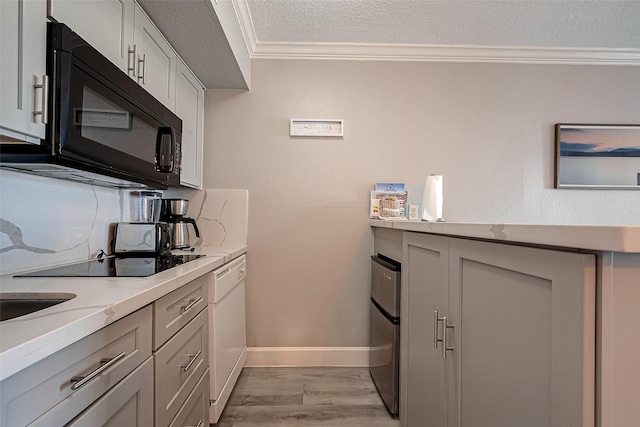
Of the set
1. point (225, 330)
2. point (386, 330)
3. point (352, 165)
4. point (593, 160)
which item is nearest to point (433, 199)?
point (352, 165)

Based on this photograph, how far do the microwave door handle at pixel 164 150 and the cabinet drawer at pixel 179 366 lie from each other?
0.74 m

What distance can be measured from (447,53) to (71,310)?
2.70 m

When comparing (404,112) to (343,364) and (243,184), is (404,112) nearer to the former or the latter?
(243,184)

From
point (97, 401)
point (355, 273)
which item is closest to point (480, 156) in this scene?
point (355, 273)

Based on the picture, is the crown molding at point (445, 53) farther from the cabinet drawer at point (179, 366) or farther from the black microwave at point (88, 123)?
the cabinet drawer at point (179, 366)

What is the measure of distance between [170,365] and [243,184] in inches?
60.8

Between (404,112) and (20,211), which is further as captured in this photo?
(404,112)

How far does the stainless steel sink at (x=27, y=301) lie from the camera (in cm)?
83

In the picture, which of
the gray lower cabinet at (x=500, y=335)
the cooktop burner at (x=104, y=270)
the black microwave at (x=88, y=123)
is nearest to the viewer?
the gray lower cabinet at (x=500, y=335)

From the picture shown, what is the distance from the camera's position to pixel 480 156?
8.21ft

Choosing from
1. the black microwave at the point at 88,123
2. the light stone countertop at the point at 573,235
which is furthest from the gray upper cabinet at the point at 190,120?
the light stone countertop at the point at 573,235

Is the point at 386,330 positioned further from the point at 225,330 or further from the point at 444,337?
the point at 225,330

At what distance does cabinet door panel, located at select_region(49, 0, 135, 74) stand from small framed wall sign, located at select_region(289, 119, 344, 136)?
3.93 feet

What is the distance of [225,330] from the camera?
5.89 feet
